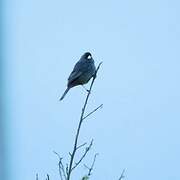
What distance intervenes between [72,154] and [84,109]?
0.93ft

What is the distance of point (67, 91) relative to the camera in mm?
4250

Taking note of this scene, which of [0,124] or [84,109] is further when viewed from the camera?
→ [84,109]

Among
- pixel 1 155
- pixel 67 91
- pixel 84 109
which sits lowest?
pixel 1 155

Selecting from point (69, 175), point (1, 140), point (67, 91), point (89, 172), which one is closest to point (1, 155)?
point (1, 140)

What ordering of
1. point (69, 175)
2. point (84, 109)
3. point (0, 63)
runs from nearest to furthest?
1. point (0, 63)
2. point (69, 175)
3. point (84, 109)

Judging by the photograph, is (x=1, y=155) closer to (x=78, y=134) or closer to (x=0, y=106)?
(x=0, y=106)

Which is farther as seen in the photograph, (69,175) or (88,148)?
(88,148)

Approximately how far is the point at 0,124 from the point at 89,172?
0.88m

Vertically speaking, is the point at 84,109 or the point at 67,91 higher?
the point at 67,91

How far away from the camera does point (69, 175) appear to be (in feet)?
5.33

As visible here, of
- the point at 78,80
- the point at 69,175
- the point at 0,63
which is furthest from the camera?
the point at 78,80

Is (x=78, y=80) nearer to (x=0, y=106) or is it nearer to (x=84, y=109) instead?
(x=84, y=109)

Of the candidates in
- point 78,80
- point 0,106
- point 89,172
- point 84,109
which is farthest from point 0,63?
point 78,80

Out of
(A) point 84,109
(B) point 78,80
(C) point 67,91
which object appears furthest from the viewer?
(B) point 78,80
